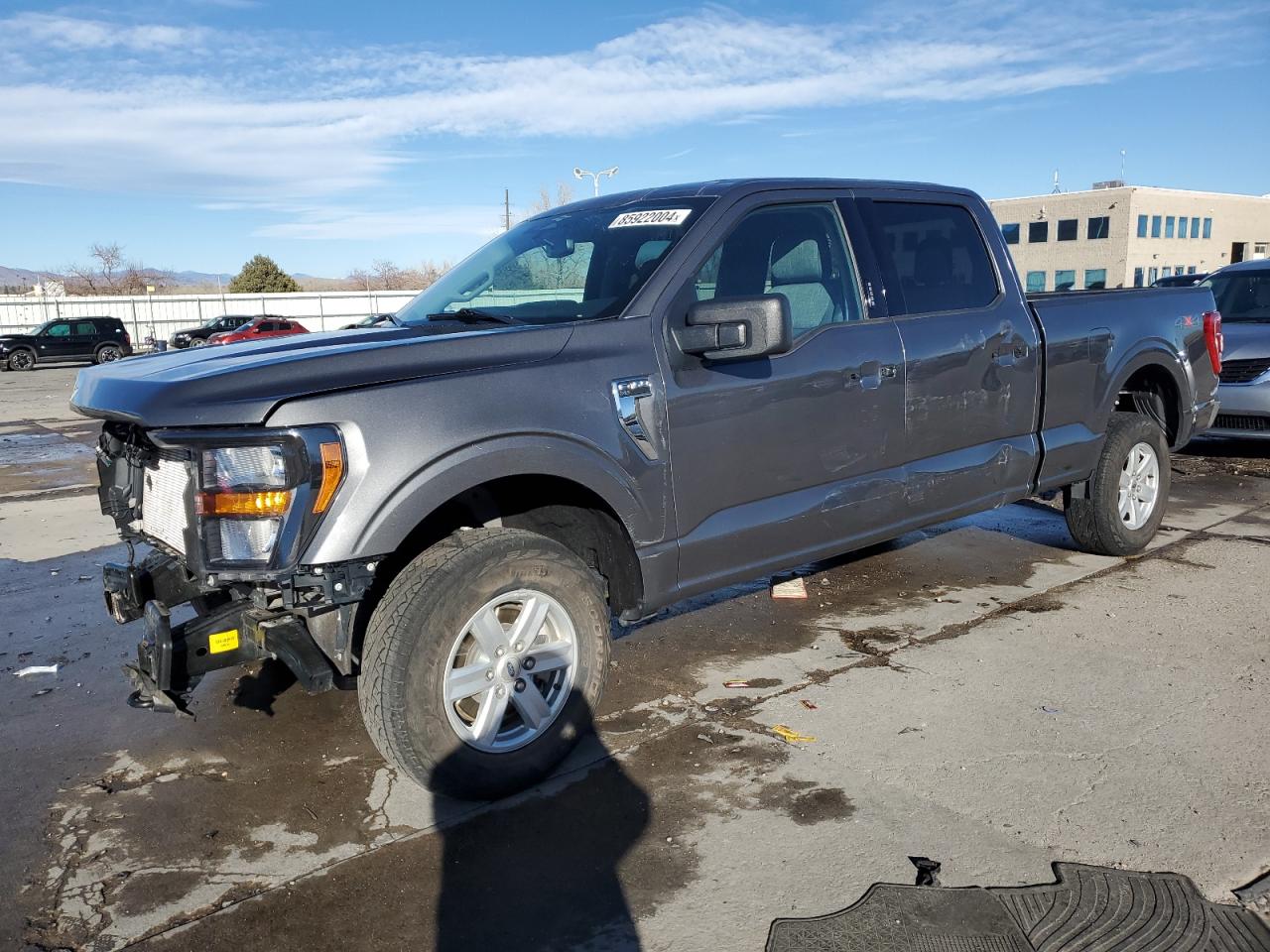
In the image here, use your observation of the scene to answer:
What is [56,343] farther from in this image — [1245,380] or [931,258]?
[931,258]

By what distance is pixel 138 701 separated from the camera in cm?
326

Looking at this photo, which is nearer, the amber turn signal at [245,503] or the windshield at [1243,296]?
the amber turn signal at [245,503]

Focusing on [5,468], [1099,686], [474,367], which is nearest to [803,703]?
[1099,686]

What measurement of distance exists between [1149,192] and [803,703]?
61.8 metres

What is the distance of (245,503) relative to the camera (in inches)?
114

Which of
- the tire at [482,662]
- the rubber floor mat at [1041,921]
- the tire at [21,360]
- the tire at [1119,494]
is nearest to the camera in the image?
the rubber floor mat at [1041,921]

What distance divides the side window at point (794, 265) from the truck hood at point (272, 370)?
856 mm

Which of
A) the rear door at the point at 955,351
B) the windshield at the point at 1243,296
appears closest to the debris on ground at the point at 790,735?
the rear door at the point at 955,351

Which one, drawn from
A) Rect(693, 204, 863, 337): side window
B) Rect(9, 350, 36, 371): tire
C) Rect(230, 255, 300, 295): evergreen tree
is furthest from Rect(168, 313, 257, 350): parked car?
Rect(693, 204, 863, 337): side window

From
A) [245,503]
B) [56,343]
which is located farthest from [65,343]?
[245,503]

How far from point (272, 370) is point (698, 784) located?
73.7 inches

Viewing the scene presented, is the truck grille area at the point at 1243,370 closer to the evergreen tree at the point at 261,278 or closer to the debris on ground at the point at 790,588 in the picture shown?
the debris on ground at the point at 790,588

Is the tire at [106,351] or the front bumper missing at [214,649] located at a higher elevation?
the front bumper missing at [214,649]

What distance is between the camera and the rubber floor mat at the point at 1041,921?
8.34ft
